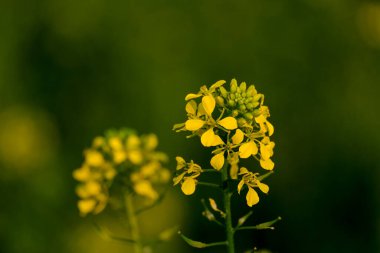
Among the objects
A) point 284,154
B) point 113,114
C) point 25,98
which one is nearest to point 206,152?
point 284,154

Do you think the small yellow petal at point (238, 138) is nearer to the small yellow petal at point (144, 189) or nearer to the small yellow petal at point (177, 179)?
the small yellow petal at point (177, 179)

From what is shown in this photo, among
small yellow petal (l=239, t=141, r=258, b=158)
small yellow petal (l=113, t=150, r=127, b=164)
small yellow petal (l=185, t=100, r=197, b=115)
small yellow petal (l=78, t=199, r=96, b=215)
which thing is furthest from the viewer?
small yellow petal (l=113, t=150, r=127, b=164)

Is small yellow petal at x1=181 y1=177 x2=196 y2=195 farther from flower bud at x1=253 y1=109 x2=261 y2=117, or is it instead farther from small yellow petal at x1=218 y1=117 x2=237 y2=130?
flower bud at x1=253 y1=109 x2=261 y2=117

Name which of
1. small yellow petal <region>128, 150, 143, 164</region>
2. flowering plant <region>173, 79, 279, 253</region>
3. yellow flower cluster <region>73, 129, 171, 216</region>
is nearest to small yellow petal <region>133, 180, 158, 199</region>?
yellow flower cluster <region>73, 129, 171, 216</region>

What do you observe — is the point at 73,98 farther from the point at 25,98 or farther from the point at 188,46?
the point at 188,46

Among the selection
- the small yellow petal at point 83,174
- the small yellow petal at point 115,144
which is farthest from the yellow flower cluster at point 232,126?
the small yellow petal at point 83,174

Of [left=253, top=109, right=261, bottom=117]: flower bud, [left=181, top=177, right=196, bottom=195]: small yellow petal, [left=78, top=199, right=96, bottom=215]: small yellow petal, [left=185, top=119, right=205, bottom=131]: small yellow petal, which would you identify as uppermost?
[left=253, top=109, right=261, bottom=117]: flower bud
